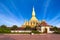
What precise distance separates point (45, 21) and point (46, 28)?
481cm

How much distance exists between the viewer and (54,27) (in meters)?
34.5

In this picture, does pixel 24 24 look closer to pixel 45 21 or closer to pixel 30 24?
pixel 30 24

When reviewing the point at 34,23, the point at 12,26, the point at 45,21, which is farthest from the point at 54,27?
the point at 12,26

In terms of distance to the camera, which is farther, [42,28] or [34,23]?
[34,23]

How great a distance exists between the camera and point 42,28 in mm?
31625

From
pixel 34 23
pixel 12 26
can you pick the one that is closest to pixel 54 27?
pixel 34 23

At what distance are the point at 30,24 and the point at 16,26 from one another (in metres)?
5.12

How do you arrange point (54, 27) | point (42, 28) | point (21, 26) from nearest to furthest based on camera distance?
point (42, 28)
point (54, 27)
point (21, 26)

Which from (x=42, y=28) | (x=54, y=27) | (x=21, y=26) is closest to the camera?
(x=42, y=28)

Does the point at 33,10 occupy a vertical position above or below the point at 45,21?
above

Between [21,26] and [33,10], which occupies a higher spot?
[33,10]

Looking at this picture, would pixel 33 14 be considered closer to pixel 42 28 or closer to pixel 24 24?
pixel 24 24

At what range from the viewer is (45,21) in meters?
36.5

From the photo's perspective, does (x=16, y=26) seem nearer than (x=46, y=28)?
No
